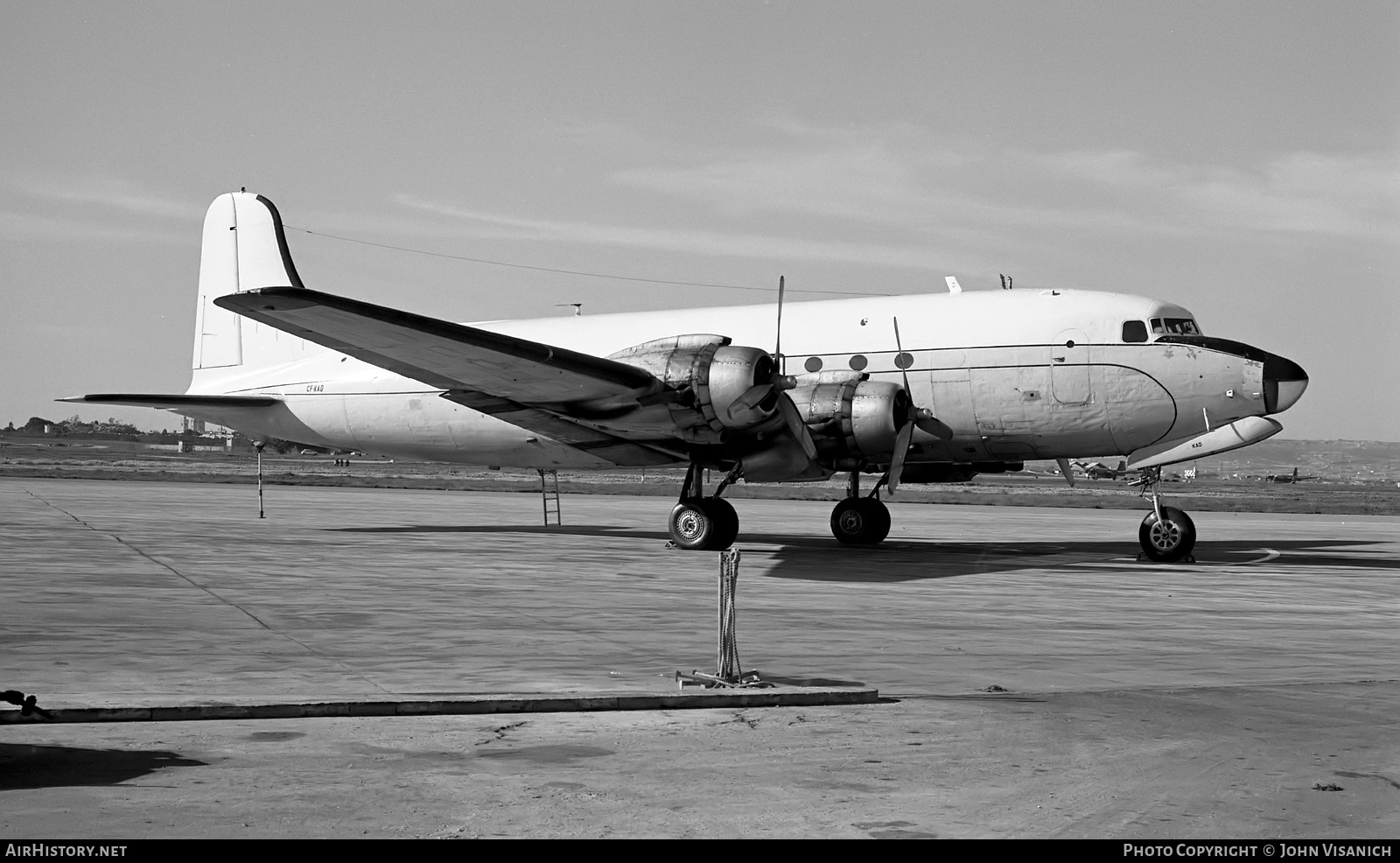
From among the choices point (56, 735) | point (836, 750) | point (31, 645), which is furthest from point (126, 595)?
point (836, 750)

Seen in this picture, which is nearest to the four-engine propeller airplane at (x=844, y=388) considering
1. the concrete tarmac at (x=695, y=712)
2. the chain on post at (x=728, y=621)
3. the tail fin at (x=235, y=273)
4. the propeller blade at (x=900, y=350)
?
the propeller blade at (x=900, y=350)

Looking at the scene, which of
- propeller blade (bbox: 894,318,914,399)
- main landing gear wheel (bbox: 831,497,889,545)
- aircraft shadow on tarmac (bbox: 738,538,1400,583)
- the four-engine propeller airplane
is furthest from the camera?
main landing gear wheel (bbox: 831,497,889,545)

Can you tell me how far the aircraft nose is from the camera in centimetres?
1912

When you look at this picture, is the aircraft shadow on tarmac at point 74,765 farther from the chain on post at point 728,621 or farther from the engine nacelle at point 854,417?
the engine nacelle at point 854,417

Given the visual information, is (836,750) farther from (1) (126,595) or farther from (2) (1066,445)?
(2) (1066,445)

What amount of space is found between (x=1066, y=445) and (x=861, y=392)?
3.48 meters

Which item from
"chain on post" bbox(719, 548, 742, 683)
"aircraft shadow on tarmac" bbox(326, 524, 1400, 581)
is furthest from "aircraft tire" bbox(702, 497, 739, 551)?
"chain on post" bbox(719, 548, 742, 683)

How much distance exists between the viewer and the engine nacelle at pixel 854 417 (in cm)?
1991

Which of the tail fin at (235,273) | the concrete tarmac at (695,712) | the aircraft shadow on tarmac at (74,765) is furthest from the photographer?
the tail fin at (235,273)

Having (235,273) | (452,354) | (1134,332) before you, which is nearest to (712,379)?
(452,354)

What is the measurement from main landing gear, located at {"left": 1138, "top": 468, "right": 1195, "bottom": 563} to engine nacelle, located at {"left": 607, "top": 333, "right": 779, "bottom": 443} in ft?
20.6

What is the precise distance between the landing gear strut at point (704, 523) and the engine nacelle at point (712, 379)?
1.64 m

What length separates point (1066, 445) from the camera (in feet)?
67.2

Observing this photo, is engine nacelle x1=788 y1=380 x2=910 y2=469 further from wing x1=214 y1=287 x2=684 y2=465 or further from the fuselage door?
wing x1=214 y1=287 x2=684 y2=465
